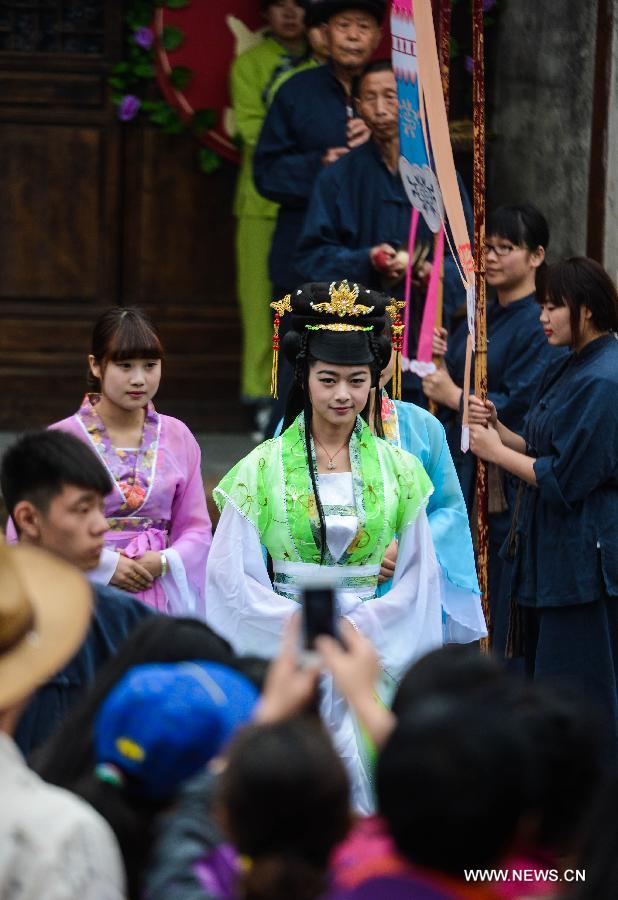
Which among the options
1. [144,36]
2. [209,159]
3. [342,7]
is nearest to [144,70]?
[144,36]

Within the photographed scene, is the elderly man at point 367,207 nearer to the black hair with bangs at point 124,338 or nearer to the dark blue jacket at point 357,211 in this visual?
the dark blue jacket at point 357,211

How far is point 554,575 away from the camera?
214 inches

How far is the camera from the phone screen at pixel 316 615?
7.91ft

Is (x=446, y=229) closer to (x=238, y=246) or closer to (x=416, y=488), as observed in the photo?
(x=416, y=488)

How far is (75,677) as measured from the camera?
343cm

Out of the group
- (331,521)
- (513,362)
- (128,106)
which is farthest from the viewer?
(128,106)

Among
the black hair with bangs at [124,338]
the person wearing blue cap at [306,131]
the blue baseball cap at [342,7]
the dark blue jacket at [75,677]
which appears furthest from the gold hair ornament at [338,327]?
the blue baseball cap at [342,7]

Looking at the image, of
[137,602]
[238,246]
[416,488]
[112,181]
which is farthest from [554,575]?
[112,181]

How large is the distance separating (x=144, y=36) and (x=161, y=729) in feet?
19.6

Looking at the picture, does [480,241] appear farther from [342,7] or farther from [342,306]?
[342,7]

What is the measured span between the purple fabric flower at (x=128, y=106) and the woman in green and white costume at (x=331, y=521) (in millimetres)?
3489

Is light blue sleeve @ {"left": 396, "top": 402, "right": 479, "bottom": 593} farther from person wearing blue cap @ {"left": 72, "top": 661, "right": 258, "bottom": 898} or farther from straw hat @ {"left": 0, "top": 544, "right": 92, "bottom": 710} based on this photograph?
person wearing blue cap @ {"left": 72, "top": 661, "right": 258, "bottom": 898}

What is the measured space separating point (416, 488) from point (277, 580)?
0.48 meters

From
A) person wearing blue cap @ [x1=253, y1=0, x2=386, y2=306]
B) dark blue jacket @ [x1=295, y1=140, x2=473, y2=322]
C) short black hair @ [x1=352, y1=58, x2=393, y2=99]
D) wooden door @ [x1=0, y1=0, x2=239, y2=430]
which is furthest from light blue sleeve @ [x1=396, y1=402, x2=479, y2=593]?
wooden door @ [x1=0, y1=0, x2=239, y2=430]
